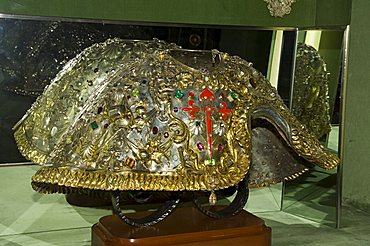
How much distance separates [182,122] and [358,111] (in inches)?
78.2

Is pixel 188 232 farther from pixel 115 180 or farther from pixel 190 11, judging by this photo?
pixel 190 11

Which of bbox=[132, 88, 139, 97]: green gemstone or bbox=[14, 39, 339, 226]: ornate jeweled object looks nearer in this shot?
bbox=[14, 39, 339, 226]: ornate jeweled object

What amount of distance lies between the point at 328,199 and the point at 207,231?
122cm

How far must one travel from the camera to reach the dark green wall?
4.19 metres

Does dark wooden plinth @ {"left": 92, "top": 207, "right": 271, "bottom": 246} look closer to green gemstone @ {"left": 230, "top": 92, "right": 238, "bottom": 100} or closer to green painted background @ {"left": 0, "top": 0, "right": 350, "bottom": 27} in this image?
green gemstone @ {"left": 230, "top": 92, "right": 238, "bottom": 100}

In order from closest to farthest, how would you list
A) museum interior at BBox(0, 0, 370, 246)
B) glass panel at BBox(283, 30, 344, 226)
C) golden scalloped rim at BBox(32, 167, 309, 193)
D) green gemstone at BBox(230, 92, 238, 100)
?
golden scalloped rim at BBox(32, 167, 309, 193) < museum interior at BBox(0, 0, 370, 246) < green gemstone at BBox(230, 92, 238, 100) < glass panel at BBox(283, 30, 344, 226)

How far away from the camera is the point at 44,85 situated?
11.5ft

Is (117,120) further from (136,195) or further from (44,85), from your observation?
(44,85)

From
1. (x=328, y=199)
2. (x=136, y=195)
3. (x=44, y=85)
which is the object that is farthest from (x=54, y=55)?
(x=328, y=199)

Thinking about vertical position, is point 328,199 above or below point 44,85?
below

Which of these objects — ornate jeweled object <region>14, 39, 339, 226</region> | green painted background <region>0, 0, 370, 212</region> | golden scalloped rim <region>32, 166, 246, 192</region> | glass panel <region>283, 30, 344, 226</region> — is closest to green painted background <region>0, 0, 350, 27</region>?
green painted background <region>0, 0, 370, 212</region>

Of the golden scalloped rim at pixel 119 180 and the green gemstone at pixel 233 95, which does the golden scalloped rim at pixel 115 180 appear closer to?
the golden scalloped rim at pixel 119 180

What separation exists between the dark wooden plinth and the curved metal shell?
27 cm

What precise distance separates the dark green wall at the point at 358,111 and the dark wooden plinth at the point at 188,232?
52.6 inches
